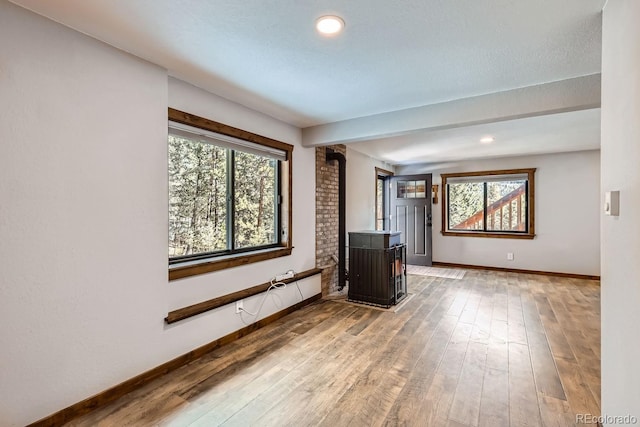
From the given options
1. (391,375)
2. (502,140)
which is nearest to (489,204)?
(502,140)

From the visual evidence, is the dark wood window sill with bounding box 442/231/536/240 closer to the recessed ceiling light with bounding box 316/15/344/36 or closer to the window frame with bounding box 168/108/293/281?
the window frame with bounding box 168/108/293/281

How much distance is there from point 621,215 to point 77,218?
2854 mm

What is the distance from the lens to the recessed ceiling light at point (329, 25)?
1698 millimetres

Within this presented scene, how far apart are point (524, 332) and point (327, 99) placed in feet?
10.1

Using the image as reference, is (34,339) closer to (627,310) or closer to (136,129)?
(136,129)

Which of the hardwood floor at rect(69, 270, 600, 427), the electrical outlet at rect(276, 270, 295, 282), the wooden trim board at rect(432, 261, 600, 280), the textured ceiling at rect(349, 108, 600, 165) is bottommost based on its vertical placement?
the hardwood floor at rect(69, 270, 600, 427)

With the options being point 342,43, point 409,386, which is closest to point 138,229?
point 342,43

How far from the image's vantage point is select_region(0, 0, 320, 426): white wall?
1627 millimetres

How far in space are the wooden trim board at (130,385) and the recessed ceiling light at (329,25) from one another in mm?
2617

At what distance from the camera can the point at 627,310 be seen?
1234mm

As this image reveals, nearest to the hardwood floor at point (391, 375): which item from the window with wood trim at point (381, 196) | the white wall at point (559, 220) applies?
the white wall at point (559, 220)

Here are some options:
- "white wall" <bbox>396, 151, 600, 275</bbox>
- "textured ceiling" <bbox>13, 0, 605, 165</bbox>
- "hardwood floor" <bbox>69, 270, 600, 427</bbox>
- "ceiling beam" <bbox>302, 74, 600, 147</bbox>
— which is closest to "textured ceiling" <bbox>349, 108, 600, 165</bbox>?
"white wall" <bbox>396, 151, 600, 275</bbox>

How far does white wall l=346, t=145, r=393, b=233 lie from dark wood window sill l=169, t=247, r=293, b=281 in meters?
2.04

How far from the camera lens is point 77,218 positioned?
6.11 feet
